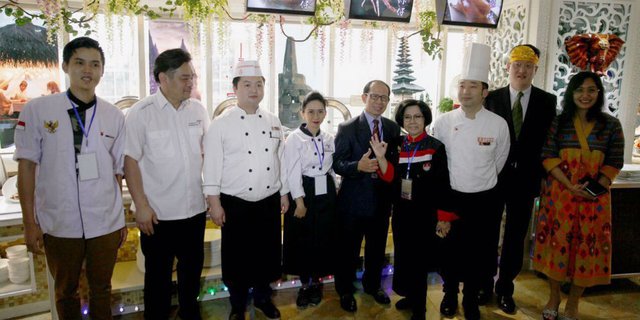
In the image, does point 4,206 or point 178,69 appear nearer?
point 178,69

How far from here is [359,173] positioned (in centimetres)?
282

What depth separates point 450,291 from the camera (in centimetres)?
295

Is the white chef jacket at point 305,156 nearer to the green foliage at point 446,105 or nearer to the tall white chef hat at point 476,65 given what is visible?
the tall white chef hat at point 476,65

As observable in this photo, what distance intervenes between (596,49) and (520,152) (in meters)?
1.23

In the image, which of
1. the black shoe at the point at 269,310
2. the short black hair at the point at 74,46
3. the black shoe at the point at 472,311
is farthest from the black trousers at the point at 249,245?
the black shoe at the point at 472,311

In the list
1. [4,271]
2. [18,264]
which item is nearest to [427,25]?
[18,264]

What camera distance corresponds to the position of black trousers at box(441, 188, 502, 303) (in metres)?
2.79

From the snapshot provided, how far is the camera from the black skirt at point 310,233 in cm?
293

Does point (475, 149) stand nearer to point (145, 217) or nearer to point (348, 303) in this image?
point (348, 303)

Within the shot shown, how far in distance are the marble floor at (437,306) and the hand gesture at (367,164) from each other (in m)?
1.07

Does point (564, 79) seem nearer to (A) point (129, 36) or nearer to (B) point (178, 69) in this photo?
(B) point (178, 69)

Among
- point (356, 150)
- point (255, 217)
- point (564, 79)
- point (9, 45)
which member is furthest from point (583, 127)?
point (9, 45)

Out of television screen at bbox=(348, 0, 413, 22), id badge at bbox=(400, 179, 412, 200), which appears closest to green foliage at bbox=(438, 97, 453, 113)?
television screen at bbox=(348, 0, 413, 22)

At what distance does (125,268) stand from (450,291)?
7.90 ft
